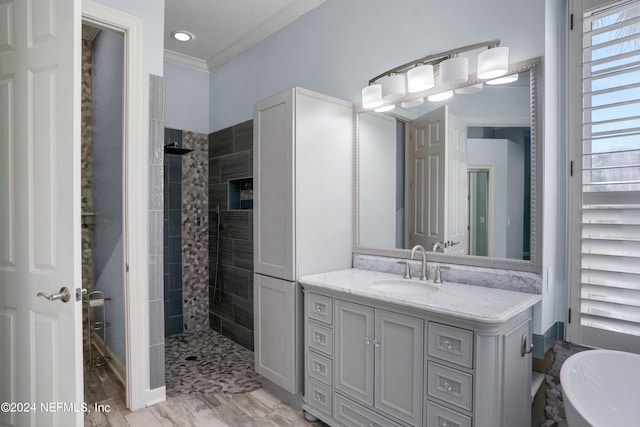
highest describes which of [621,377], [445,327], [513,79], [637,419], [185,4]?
[185,4]

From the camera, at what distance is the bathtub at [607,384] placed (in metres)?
1.50

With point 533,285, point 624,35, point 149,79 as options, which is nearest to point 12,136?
point 149,79

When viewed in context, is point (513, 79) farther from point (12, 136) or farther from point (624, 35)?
point (12, 136)

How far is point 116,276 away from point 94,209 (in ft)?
2.94

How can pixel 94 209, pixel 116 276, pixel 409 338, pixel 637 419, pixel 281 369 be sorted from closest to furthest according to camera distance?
pixel 637 419, pixel 409 338, pixel 281 369, pixel 116 276, pixel 94 209

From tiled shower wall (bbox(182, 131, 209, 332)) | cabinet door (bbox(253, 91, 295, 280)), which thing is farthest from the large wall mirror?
tiled shower wall (bbox(182, 131, 209, 332))

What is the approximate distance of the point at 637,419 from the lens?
1494mm

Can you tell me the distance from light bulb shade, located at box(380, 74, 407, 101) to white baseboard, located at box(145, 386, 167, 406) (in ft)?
8.14

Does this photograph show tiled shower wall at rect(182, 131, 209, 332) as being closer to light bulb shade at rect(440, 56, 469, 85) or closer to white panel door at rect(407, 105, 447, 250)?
white panel door at rect(407, 105, 447, 250)

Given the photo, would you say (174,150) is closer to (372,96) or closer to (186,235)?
(186,235)

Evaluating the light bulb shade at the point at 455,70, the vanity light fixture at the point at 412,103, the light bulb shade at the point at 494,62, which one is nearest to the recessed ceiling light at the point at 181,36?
the vanity light fixture at the point at 412,103

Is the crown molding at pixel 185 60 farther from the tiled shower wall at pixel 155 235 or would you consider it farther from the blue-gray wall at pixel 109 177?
the tiled shower wall at pixel 155 235

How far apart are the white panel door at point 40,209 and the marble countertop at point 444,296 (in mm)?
1241

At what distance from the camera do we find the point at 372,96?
2418 millimetres
